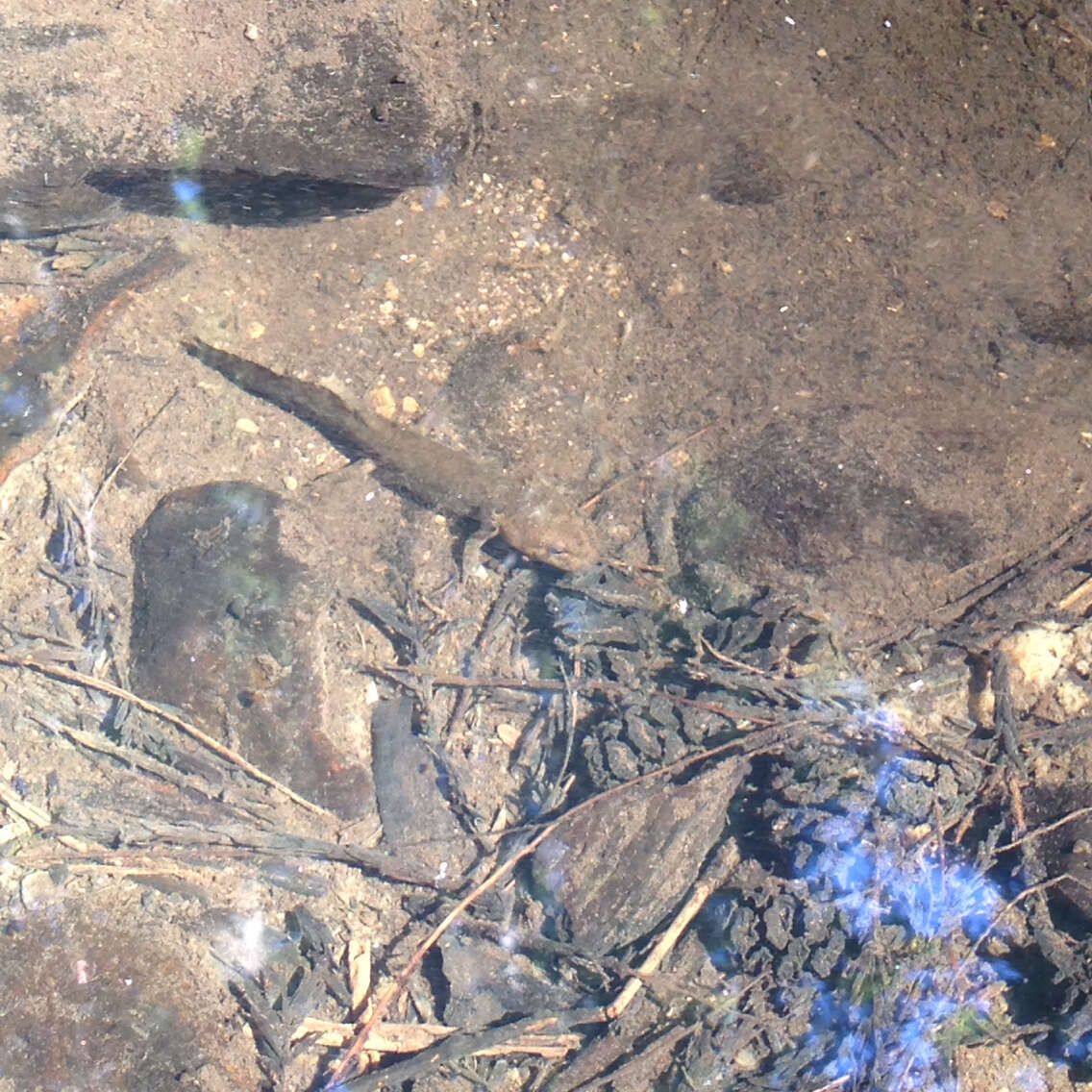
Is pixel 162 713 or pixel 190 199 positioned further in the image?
pixel 190 199

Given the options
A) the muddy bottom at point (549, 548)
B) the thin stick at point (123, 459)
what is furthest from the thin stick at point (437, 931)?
the thin stick at point (123, 459)

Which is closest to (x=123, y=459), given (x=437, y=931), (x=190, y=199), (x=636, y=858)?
(x=190, y=199)

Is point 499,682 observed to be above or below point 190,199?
below

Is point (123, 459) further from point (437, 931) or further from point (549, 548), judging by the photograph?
point (437, 931)

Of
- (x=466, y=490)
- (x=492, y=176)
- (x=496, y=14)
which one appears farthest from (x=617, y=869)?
(x=496, y=14)

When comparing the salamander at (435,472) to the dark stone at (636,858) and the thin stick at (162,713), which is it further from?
the thin stick at (162,713)

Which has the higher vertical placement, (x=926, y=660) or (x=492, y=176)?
(x=492, y=176)

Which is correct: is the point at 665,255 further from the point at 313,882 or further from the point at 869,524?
the point at 313,882
